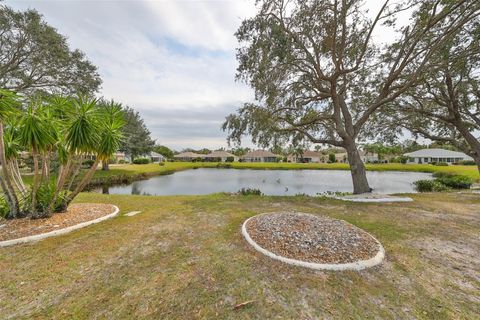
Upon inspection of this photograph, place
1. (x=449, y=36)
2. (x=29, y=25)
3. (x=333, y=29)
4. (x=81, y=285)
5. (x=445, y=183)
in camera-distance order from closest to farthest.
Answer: (x=81, y=285) < (x=449, y=36) < (x=333, y=29) < (x=29, y=25) < (x=445, y=183)

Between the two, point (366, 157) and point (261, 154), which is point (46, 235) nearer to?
point (261, 154)

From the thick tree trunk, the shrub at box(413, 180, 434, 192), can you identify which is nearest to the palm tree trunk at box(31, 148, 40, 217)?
the thick tree trunk

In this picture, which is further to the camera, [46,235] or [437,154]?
[437,154]

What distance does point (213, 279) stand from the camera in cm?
301

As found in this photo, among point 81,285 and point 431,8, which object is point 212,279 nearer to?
point 81,285

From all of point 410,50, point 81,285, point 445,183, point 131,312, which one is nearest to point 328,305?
point 131,312

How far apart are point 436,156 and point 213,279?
64.8 meters

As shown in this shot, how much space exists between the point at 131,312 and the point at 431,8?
12.1 meters

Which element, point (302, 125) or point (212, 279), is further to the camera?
point (302, 125)

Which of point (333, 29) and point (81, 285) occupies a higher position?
point (333, 29)

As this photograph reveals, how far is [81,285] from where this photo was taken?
2.88m

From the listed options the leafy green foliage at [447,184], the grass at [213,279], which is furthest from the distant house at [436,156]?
the grass at [213,279]

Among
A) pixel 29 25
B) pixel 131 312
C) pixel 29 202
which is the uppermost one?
pixel 29 25

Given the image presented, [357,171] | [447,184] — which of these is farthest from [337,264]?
[447,184]
